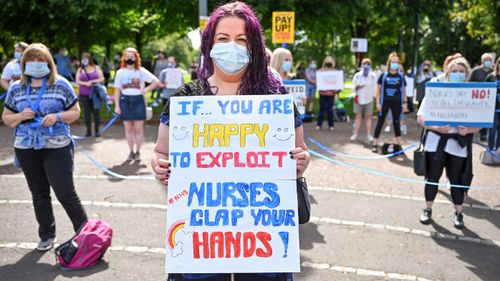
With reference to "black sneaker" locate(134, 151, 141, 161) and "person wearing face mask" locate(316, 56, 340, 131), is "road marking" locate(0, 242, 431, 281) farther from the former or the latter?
"person wearing face mask" locate(316, 56, 340, 131)

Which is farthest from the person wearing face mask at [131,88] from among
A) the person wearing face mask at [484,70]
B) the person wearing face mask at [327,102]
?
the person wearing face mask at [484,70]

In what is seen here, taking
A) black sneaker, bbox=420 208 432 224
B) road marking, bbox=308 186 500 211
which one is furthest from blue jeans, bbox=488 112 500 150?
black sneaker, bbox=420 208 432 224

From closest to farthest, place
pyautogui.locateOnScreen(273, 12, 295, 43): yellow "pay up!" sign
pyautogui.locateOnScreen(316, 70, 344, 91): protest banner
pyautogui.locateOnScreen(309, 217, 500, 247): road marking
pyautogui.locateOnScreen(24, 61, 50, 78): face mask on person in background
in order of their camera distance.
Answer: pyautogui.locateOnScreen(24, 61, 50, 78): face mask on person in background
pyautogui.locateOnScreen(309, 217, 500, 247): road marking
pyautogui.locateOnScreen(273, 12, 295, 43): yellow "pay up!" sign
pyautogui.locateOnScreen(316, 70, 344, 91): protest banner

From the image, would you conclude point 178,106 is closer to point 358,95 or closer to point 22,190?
point 22,190

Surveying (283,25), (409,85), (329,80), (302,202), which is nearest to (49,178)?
(302,202)

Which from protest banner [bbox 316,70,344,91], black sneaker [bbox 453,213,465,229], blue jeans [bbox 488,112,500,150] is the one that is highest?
protest banner [bbox 316,70,344,91]

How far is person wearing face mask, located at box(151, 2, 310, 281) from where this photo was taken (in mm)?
2336

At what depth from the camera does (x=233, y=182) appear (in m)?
2.32

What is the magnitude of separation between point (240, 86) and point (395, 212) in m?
4.33

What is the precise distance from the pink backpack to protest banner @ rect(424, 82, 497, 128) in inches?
144

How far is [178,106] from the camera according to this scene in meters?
2.30

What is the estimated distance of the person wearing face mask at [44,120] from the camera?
4.50m

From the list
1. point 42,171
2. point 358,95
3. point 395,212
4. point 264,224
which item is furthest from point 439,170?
point 358,95

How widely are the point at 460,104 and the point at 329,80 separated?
23.6ft
